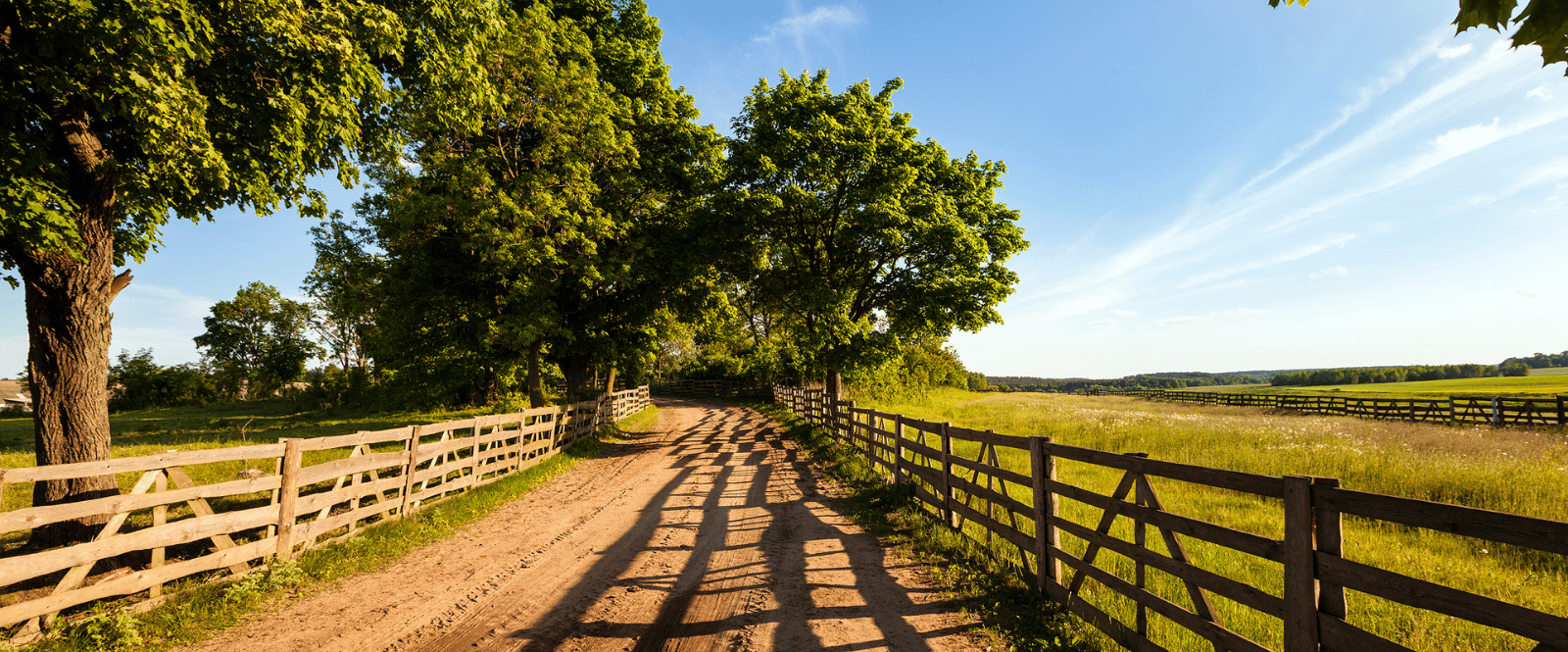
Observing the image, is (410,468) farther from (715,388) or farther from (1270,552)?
(715,388)

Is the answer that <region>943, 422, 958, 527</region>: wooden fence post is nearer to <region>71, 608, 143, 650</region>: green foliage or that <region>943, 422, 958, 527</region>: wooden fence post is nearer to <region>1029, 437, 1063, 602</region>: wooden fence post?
<region>1029, 437, 1063, 602</region>: wooden fence post

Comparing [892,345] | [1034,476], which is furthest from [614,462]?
[1034,476]

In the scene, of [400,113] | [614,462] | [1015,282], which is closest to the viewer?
[400,113]

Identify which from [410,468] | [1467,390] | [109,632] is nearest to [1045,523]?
[109,632]

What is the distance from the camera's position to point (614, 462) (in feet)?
47.9

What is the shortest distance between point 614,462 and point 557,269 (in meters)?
6.10

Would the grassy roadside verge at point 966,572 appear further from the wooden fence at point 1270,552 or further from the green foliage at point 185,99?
the green foliage at point 185,99

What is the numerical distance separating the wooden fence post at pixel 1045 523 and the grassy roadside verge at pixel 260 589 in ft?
24.5

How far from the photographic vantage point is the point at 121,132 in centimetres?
698

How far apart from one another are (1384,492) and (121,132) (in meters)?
21.9

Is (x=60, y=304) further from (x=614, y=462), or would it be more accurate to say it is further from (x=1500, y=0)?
(x=1500, y=0)

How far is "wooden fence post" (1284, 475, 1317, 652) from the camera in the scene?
3211mm

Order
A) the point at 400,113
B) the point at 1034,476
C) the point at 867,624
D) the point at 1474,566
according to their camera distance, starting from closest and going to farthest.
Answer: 1. the point at 867,624
2. the point at 1034,476
3. the point at 1474,566
4. the point at 400,113

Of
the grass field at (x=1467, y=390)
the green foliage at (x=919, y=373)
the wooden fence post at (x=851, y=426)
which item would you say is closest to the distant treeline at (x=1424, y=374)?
the grass field at (x=1467, y=390)
